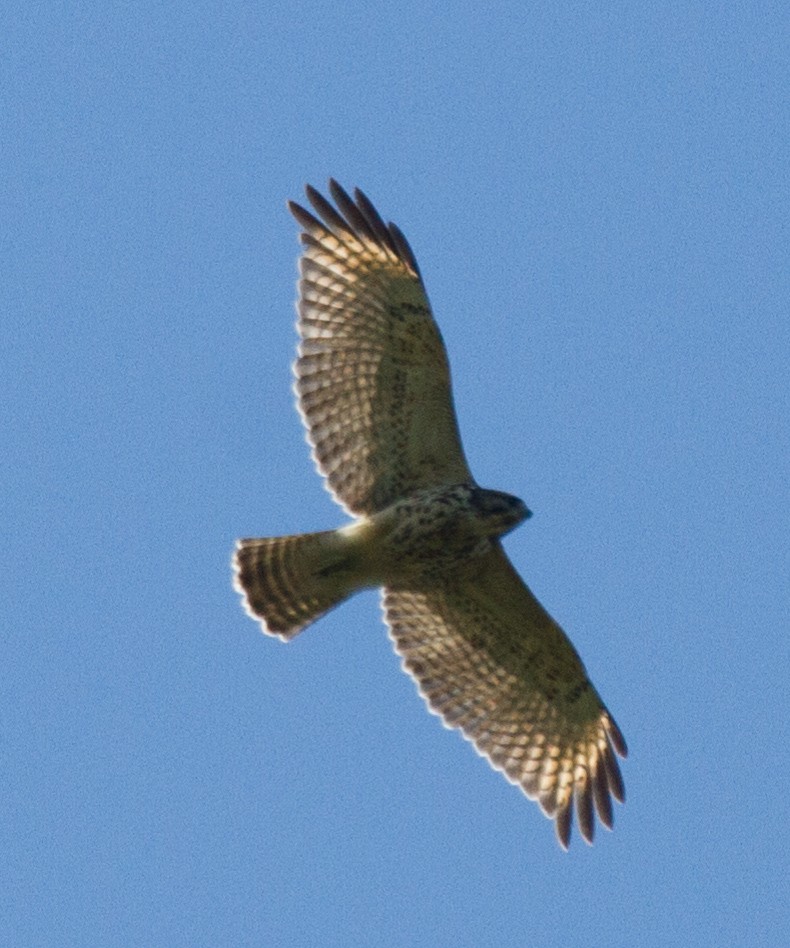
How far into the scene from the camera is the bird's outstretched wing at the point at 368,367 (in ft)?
39.4

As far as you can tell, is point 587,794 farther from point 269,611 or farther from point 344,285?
point 344,285

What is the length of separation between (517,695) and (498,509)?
1.57m

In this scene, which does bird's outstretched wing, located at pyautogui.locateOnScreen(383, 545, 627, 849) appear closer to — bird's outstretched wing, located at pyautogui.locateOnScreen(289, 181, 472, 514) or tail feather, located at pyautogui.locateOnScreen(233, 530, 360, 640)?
tail feather, located at pyautogui.locateOnScreen(233, 530, 360, 640)

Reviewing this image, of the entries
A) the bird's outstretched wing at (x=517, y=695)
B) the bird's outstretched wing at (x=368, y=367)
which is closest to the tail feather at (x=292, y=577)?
the bird's outstretched wing at (x=368, y=367)

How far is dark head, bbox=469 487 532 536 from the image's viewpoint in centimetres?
1194

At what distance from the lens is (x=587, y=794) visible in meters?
12.8

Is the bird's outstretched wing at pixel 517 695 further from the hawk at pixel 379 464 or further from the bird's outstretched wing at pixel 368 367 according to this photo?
the bird's outstretched wing at pixel 368 367

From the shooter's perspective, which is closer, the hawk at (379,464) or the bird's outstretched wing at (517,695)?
the hawk at (379,464)

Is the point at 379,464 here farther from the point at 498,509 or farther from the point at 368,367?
the point at 498,509

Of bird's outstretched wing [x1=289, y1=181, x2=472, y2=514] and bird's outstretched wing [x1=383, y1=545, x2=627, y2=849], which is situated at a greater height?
bird's outstretched wing [x1=289, y1=181, x2=472, y2=514]

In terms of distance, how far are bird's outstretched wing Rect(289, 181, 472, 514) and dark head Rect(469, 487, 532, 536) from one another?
243 millimetres

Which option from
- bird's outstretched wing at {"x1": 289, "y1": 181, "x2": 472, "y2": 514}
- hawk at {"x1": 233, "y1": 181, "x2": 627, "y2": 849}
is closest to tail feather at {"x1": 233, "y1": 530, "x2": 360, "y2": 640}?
hawk at {"x1": 233, "y1": 181, "x2": 627, "y2": 849}

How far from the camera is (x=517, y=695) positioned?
1295 cm

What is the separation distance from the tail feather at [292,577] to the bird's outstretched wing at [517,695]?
1.87 feet
